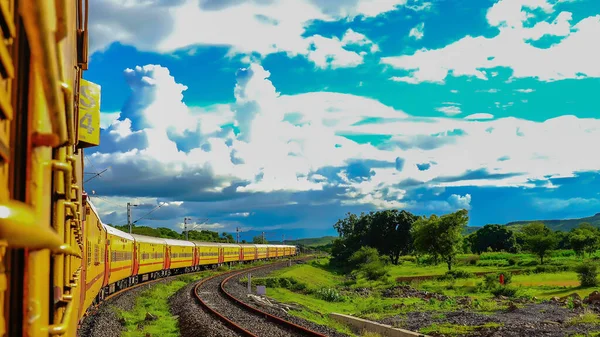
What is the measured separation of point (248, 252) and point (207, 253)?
17.8 meters

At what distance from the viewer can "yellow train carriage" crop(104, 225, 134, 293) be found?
19.5 meters

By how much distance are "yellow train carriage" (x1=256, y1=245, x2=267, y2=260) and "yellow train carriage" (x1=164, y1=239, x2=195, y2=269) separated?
27591 millimetres

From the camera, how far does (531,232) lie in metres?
72.9

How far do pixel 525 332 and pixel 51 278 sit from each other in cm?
1571

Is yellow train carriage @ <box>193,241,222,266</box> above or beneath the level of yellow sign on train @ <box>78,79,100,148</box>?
beneath

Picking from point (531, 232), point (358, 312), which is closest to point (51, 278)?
point (358, 312)

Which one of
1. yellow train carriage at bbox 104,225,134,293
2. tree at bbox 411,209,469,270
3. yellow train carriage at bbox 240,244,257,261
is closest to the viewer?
yellow train carriage at bbox 104,225,134,293

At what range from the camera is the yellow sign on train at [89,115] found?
6.21 metres

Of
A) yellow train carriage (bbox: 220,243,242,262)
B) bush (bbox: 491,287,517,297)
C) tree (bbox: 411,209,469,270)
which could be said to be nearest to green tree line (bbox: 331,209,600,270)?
tree (bbox: 411,209,469,270)

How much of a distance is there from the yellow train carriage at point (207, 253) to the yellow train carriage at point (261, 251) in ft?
60.6

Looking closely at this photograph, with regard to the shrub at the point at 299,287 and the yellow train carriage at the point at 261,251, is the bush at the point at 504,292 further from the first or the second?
the yellow train carriage at the point at 261,251

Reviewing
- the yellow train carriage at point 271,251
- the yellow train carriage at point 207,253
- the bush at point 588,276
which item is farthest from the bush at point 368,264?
the yellow train carriage at point 271,251

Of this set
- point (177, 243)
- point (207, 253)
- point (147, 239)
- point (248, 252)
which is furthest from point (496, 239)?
point (147, 239)

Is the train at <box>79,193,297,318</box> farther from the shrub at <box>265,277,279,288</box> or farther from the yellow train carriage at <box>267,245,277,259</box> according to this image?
the yellow train carriage at <box>267,245,277,259</box>
